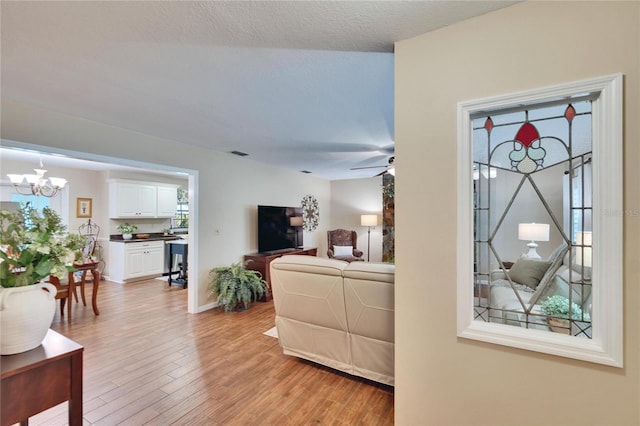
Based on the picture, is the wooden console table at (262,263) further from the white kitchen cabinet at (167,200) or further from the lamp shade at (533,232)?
the lamp shade at (533,232)

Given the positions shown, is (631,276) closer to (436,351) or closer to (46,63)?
(436,351)

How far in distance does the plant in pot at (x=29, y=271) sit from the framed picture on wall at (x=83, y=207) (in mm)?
5763

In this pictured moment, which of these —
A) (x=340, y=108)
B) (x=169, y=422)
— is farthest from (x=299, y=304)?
(x=340, y=108)

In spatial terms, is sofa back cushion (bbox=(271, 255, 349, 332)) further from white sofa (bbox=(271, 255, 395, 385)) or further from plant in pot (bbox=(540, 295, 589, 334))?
plant in pot (bbox=(540, 295, 589, 334))

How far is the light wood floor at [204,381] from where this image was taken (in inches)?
76.1

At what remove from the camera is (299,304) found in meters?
2.50

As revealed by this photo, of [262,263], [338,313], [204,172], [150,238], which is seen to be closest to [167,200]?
[150,238]

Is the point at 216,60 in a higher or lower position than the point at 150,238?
higher

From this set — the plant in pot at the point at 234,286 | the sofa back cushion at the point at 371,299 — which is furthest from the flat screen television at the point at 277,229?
the sofa back cushion at the point at 371,299

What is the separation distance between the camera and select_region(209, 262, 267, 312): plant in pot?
401 cm

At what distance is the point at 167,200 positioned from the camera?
682 centimetres

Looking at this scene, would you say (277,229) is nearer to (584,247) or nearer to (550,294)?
(550,294)

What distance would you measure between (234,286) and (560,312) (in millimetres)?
3674

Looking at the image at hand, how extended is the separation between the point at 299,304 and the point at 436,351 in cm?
133
